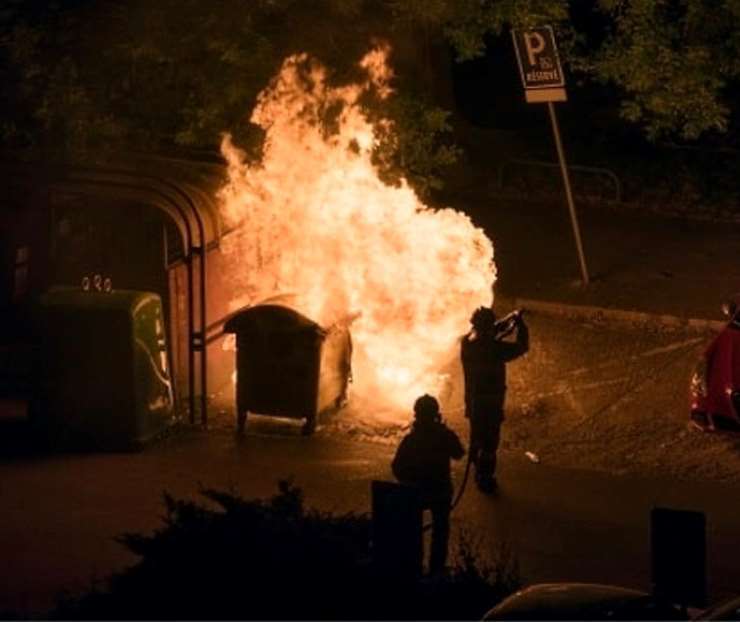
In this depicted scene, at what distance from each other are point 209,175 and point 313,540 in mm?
7911

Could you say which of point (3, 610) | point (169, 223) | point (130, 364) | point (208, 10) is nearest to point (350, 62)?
point (208, 10)

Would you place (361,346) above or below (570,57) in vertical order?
below

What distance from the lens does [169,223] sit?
15.1 meters

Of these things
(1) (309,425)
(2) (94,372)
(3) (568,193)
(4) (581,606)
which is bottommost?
(4) (581,606)

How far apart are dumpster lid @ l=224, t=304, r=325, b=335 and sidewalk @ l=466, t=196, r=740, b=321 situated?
3601 millimetres

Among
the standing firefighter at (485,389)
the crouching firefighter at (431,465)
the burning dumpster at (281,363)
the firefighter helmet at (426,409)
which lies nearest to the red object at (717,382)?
the standing firefighter at (485,389)

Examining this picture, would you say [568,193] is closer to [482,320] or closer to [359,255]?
[359,255]

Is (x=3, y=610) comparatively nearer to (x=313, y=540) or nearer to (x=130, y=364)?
(x=313, y=540)

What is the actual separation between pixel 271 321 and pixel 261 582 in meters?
5.47

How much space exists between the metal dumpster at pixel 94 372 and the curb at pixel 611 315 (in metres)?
4.42

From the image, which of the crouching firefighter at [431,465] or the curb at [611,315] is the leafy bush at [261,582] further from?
the curb at [611,315]

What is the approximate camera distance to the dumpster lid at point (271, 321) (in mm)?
13656

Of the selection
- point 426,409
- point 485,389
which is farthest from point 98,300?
point 426,409

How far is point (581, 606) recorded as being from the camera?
322 inches
